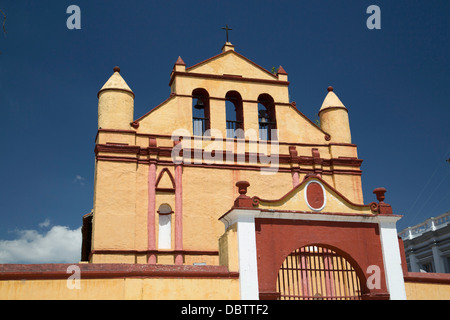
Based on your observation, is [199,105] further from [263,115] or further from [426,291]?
[426,291]

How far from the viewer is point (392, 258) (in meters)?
13.4

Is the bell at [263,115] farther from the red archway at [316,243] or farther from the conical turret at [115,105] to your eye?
the red archway at [316,243]

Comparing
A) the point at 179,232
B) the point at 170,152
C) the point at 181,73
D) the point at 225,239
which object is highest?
the point at 181,73

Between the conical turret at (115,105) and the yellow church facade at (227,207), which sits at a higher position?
the conical turret at (115,105)

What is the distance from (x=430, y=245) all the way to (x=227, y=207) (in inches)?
560

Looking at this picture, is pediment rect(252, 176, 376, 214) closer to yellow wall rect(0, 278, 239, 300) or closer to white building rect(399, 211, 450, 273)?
yellow wall rect(0, 278, 239, 300)

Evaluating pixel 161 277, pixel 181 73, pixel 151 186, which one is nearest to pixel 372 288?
pixel 161 277

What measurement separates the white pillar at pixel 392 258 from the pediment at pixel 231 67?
9.19 metres

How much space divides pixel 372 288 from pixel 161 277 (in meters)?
5.29

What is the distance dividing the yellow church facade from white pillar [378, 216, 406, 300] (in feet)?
0.10

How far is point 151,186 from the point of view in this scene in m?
18.2

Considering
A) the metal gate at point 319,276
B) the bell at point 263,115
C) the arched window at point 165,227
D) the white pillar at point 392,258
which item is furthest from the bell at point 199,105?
the white pillar at point 392,258

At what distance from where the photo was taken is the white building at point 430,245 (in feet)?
87.6
